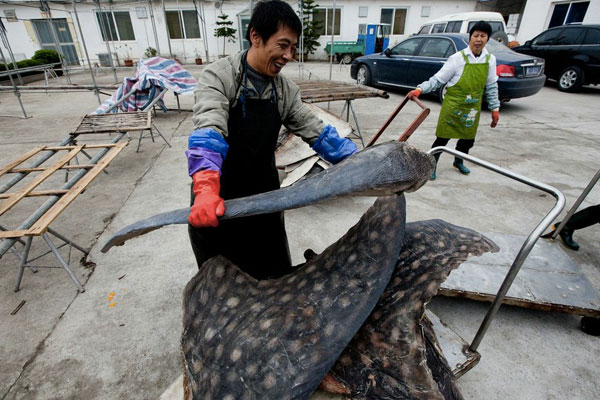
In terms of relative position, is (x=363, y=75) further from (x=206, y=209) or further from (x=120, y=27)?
(x=120, y=27)

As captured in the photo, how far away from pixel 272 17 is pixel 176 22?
20251 mm

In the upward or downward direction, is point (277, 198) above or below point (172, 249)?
above

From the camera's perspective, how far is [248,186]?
65.7 inches

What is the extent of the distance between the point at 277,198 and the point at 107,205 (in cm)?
340

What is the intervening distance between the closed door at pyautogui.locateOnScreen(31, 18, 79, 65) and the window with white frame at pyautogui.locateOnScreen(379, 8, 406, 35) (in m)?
17.3

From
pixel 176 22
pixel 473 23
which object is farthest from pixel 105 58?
pixel 473 23

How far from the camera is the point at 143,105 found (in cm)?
→ 615

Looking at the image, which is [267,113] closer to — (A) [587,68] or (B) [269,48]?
(B) [269,48]

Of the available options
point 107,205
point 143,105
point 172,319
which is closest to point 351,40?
point 143,105

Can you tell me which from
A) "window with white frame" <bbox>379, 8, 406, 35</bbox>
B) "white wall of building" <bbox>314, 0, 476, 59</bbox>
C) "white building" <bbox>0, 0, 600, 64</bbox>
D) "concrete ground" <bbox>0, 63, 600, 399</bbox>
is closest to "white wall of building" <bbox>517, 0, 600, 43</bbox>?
"white building" <bbox>0, 0, 600, 64</bbox>

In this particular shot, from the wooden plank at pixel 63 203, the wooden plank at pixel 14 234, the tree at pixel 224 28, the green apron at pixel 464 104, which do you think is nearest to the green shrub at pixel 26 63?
the tree at pixel 224 28

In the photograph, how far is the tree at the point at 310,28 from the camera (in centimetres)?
1719

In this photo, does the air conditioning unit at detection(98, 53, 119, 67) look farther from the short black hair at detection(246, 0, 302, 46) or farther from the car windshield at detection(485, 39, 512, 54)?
the short black hair at detection(246, 0, 302, 46)

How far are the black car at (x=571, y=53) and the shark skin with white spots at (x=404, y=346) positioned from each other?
1093 cm
